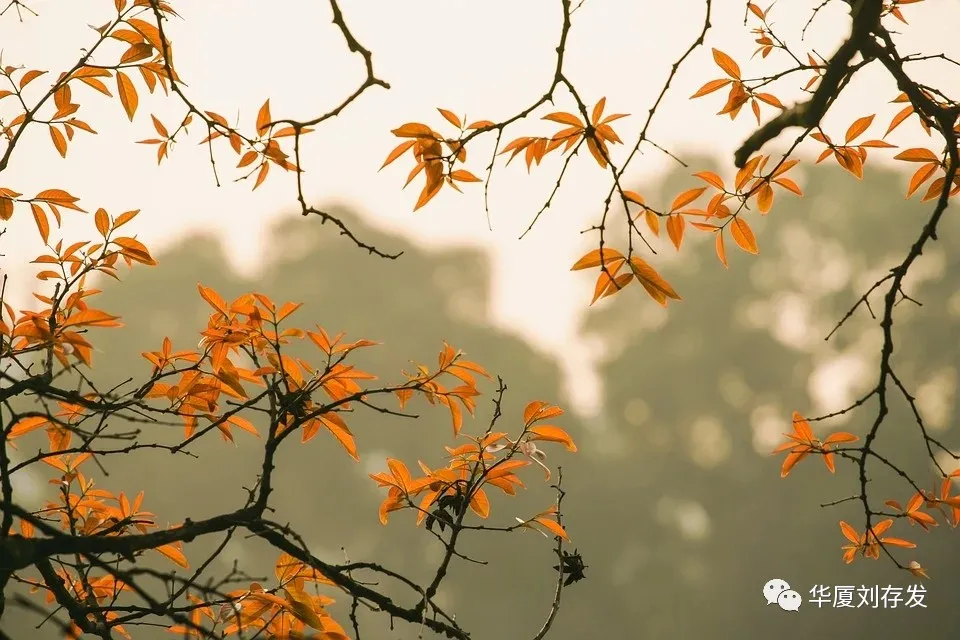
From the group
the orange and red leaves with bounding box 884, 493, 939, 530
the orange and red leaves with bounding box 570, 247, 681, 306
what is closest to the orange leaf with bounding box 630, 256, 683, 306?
the orange and red leaves with bounding box 570, 247, 681, 306

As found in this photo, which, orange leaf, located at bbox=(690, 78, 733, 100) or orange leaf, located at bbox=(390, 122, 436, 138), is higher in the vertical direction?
orange leaf, located at bbox=(690, 78, 733, 100)

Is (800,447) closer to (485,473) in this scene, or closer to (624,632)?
(485,473)

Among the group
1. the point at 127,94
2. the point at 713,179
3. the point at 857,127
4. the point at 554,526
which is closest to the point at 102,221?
the point at 127,94

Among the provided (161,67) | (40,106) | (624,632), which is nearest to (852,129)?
(161,67)

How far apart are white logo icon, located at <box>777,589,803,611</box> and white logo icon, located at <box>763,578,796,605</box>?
5 cm

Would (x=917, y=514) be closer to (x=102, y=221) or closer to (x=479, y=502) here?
(x=479, y=502)

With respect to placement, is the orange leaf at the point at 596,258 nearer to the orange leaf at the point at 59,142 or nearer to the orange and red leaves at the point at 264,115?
the orange and red leaves at the point at 264,115

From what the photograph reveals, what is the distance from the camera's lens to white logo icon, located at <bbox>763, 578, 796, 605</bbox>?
30.1ft

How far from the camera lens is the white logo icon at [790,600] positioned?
9.25 metres

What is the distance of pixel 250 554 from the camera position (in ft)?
32.3

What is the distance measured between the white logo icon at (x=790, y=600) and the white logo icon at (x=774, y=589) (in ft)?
0.17

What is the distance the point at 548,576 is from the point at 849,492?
3.86 m

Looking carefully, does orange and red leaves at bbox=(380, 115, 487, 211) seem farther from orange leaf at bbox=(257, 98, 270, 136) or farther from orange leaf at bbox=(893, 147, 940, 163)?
orange leaf at bbox=(893, 147, 940, 163)

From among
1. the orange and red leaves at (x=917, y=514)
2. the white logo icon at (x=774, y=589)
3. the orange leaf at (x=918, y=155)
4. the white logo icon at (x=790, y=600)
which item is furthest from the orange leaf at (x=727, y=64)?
the white logo icon at (x=790, y=600)
